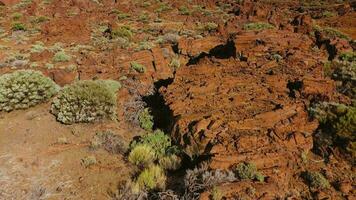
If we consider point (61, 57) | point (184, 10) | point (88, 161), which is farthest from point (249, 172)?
point (184, 10)

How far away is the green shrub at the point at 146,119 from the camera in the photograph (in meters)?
10.3

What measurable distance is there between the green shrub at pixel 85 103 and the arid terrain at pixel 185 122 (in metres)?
0.03

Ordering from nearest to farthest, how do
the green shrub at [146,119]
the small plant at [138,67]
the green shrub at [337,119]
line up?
the green shrub at [337,119]
the green shrub at [146,119]
the small plant at [138,67]

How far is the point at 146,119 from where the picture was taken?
10492mm

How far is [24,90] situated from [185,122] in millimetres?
5716

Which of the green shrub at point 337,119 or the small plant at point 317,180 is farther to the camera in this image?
the green shrub at point 337,119

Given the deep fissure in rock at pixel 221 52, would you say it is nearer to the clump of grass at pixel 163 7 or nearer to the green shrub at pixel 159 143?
the green shrub at pixel 159 143

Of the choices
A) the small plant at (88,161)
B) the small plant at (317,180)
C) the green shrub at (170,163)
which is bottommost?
the small plant at (88,161)

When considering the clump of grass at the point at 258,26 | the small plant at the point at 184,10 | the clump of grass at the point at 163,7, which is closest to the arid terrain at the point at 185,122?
the clump of grass at the point at 258,26

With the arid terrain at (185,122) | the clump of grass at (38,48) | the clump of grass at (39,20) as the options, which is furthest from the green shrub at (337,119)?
the clump of grass at (39,20)

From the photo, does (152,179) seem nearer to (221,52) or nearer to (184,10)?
(221,52)

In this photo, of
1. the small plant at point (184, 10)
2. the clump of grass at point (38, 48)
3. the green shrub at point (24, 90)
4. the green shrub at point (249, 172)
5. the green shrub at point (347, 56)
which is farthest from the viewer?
the small plant at point (184, 10)

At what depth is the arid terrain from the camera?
23.4 feet

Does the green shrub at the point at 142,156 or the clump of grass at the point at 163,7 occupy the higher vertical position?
the green shrub at the point at 142,156
